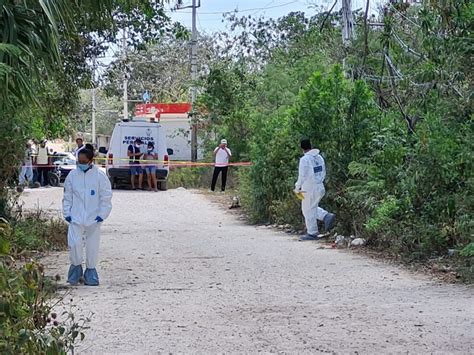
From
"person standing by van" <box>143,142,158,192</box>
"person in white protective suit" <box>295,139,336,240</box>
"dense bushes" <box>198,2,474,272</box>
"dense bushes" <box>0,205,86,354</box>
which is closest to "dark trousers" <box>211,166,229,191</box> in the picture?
"person standing by van" <box>143,142,158,192</box>

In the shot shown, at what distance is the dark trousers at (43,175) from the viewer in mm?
33812

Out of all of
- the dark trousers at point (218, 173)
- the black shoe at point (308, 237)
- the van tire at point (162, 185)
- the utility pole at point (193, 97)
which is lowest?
the black shoe at point (308, 237)

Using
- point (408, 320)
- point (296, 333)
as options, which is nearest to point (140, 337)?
point (296, 333)

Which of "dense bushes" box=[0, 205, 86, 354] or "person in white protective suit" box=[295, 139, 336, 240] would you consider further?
"person in white protective suit" box=[295, 139, 336, 240]

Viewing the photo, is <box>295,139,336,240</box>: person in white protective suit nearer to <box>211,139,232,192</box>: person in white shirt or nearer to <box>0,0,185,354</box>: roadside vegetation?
<box>0,0,185,354</box>: roadside vegetation

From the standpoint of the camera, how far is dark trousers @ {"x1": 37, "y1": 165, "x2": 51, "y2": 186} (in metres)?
33.8

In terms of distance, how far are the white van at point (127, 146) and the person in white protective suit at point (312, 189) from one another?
14.9 meters

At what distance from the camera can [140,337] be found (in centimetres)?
759

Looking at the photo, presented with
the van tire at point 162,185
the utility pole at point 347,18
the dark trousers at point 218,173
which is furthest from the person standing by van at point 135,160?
the utility pole at point 347,18

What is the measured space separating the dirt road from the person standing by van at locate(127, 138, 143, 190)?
14273 millimetres

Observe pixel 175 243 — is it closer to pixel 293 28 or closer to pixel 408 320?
pixel 408 320

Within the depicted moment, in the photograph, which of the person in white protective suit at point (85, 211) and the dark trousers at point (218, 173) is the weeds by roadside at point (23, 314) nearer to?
the person in white protective suit at point (85, 211)

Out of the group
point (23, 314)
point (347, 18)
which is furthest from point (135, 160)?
point (23, 314)

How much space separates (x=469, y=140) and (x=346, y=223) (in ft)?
14.6
